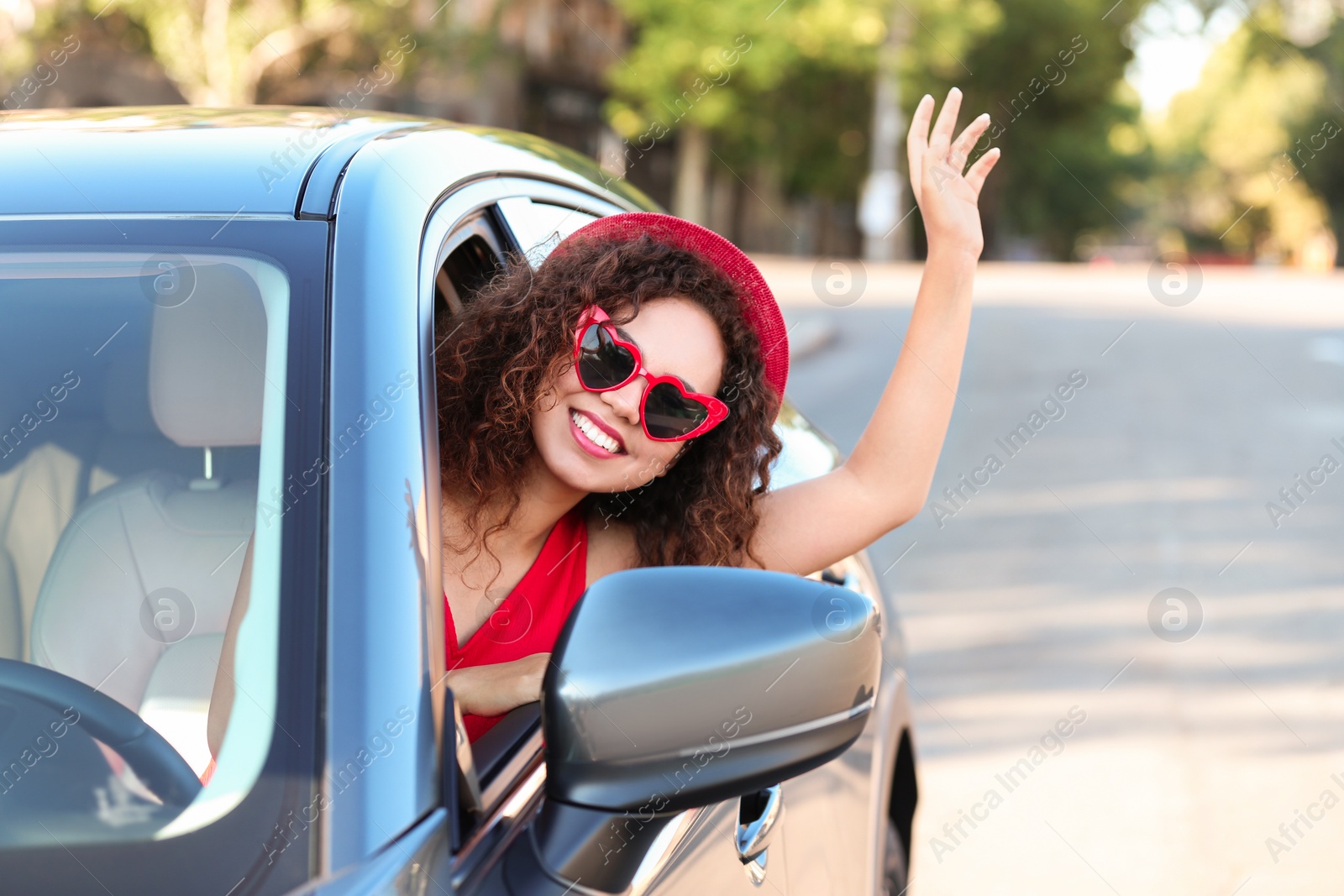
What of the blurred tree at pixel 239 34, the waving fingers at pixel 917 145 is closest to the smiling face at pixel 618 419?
the waving fingers at pixel 917 145

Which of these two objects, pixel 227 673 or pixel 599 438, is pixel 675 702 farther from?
pixel 599 438

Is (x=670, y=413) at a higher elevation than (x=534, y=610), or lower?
higher

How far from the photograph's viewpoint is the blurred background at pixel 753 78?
52.4 ft

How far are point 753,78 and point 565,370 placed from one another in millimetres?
26039

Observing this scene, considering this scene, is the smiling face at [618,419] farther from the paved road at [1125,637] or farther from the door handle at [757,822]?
the paved road at [1125,637]

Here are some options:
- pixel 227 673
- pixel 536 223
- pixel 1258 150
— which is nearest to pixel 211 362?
pixel 227 673

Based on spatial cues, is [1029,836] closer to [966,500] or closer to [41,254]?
[41,254]

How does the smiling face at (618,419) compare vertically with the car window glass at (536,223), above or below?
below

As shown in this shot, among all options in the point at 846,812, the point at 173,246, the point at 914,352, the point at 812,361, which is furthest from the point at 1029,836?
the point at 812,361

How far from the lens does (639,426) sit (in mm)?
1665

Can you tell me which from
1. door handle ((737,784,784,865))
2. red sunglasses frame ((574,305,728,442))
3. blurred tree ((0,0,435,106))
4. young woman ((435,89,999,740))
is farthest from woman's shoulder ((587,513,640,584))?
blurred tree ((0,0,435,106))

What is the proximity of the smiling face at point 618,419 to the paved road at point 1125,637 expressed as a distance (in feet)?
7.20

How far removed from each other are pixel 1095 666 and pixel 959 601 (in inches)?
34.9

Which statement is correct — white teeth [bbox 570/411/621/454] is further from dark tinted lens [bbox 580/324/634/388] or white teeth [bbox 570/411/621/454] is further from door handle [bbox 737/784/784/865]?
door handle [bbox 737/784/784/865]
